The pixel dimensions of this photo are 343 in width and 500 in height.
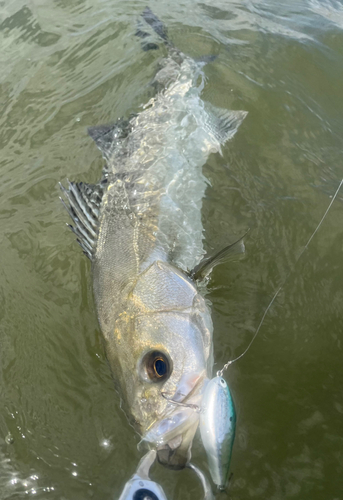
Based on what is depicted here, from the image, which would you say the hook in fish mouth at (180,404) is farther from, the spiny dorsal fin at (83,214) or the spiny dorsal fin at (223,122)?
the spiny dorsal fin at (223,122)

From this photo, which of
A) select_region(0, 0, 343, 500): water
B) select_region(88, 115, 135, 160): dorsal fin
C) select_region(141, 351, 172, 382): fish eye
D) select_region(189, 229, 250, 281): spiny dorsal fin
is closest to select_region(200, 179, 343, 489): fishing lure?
select_region(141, 351, 172, 382): fish eye

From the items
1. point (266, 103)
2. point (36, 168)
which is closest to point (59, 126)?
point (36, 168)

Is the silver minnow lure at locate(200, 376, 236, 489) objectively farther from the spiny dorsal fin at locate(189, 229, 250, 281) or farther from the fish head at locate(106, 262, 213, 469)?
the spiny dorsal fin at locate(189, 229, 250, 281)

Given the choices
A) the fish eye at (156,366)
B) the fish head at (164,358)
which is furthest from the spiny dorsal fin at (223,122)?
the fish eye at (156,366)

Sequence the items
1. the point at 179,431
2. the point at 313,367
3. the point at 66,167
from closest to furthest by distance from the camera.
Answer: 1. the point at 179,431
2. the point at 313,367
3. the point at 66,167

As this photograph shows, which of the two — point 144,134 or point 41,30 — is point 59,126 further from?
point 41,30

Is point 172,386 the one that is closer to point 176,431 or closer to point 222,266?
point 176,431

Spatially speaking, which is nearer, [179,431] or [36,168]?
[179,431]

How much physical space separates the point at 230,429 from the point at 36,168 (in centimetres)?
333

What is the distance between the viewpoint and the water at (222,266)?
236cm

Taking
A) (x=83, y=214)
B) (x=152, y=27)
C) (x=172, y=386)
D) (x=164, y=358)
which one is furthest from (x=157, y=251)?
(x=152, y=27)

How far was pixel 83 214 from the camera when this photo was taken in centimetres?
270

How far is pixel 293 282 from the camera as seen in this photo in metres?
2.98

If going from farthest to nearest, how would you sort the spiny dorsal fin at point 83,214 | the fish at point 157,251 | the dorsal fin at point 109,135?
the dorsal fin at point 109,135, the spiny dorsal fin at point 83,214, the fish at point 157,251
